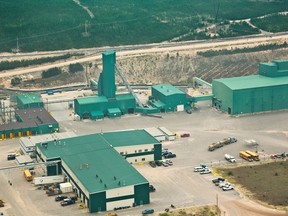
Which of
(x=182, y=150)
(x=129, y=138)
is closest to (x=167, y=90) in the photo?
(x=182, y=150)

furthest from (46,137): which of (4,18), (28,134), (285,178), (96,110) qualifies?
(4,18)

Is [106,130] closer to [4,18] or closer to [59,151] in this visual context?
[59,151]

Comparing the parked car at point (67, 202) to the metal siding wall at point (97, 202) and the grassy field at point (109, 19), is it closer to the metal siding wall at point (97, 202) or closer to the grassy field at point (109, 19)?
the metal siding wall at point (97, 202)

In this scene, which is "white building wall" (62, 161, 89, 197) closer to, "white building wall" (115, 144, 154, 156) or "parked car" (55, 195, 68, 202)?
"parked car" (55, 195, 68, 202)

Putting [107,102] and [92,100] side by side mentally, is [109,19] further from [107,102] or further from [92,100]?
[107,102]

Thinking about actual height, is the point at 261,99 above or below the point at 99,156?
above

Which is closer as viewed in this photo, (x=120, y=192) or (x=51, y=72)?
(x=120, y=192)

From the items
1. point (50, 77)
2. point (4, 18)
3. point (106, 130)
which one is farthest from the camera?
point (4, 18)

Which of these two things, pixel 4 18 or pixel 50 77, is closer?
pixel 50 77
